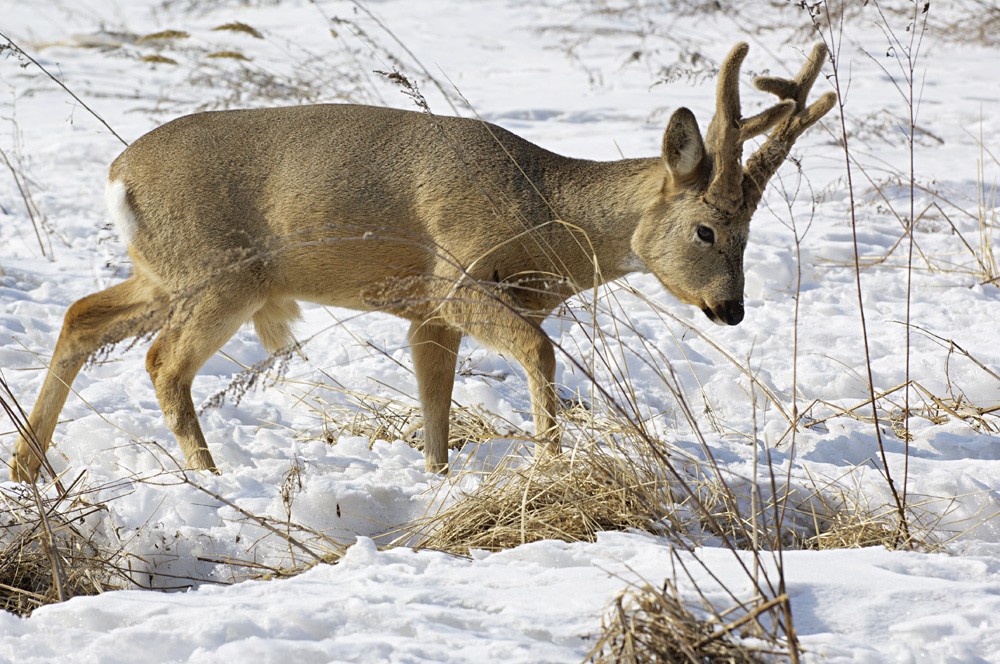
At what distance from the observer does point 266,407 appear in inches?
233

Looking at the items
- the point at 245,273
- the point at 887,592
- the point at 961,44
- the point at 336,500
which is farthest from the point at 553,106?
the point at 887,592

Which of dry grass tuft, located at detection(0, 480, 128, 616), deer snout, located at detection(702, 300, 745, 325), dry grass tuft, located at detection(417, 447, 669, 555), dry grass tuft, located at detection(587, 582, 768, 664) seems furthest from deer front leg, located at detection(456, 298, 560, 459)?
dry grass tuft, located at detection(587, 582, 768, 664)

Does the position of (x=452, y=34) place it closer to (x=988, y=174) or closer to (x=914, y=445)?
(x=988, y=174)

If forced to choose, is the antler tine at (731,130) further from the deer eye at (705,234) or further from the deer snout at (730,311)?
the deer snout at (730,311)

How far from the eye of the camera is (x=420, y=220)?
5191mm

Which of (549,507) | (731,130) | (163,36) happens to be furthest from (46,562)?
(163,36)

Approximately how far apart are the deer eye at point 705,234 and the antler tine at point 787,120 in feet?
0.67

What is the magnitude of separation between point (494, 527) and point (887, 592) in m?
1.34

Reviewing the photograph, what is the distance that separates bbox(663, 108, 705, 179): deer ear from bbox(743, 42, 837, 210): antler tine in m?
0.23

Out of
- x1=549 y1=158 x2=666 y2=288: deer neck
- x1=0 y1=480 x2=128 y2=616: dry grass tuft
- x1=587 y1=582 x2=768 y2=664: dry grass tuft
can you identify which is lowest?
x1=587 y1=582 x2=768 y2=664: dry grass tuft

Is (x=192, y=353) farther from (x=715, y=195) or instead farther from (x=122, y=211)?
(x=715, y=195)

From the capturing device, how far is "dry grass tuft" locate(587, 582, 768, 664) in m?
2.72

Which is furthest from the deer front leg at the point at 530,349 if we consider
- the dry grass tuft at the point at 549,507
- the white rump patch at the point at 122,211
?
the white rump patch at the point at 122,211

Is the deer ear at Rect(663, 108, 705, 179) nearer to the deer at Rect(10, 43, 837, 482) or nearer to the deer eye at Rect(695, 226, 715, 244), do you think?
the deer at Rect(10, 43, 837, 482)
